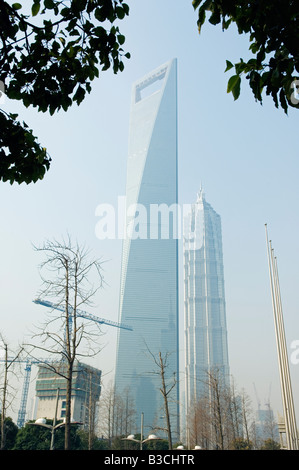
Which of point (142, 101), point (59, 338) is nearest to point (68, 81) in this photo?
point (59, 338)

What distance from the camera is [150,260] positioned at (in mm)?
131625

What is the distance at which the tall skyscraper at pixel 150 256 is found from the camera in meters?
126

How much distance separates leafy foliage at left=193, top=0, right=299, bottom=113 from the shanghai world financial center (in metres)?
119

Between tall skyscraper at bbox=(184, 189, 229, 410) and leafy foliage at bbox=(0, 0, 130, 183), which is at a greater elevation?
tall skyscraper at bbox=(184, 189, 229, 410)

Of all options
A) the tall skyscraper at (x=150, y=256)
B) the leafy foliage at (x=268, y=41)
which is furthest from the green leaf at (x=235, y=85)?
the tall skyscraper at (x=150, y=256)

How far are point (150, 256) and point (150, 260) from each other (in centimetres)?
137

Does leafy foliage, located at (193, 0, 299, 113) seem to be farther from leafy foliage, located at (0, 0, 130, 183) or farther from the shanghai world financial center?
the shanghai world financial center

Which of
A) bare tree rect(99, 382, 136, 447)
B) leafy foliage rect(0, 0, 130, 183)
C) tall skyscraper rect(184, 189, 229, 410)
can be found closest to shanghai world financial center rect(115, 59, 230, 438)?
tall skyscraper rect(184, 189, 229, 410)

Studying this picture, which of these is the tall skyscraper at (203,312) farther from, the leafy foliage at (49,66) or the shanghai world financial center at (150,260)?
the leafy foliage at (49,66)

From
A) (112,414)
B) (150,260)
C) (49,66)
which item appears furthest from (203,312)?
(49,66)

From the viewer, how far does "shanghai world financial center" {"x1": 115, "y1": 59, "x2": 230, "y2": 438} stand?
413ft

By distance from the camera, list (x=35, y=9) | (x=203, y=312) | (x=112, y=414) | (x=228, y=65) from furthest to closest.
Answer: (x=203, y=312), (x=112, y=414), (x=35, y=9), (x=228, y=65)

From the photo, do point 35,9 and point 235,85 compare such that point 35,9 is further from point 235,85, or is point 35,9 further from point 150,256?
point 150,256
